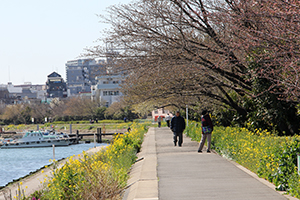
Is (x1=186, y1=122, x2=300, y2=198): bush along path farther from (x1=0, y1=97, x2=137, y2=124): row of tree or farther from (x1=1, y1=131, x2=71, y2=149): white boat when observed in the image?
(x1=0, y1=97, x2=137, y2=124): row of tree

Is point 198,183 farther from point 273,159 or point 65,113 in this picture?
point 65,113

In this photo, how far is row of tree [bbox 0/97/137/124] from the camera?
107 m

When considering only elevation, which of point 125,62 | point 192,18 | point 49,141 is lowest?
point 49,141

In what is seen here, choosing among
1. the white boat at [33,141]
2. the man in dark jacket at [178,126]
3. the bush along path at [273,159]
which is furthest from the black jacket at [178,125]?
the white boat at [33,141]

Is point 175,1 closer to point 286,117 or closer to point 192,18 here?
point 192,18

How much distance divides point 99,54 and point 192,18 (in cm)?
398

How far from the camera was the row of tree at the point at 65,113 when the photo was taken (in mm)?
106625

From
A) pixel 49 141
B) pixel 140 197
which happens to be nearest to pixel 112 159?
pixel 140 197

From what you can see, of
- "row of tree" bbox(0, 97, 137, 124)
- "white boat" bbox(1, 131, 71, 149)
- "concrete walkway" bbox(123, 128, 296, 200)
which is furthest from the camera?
"row of tree" bbox(0, 97, 137, 124)

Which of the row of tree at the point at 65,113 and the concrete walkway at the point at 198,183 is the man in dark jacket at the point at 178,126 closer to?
the concrete walkway at the point at 198,183

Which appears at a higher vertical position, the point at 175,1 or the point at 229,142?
the point at 175,1

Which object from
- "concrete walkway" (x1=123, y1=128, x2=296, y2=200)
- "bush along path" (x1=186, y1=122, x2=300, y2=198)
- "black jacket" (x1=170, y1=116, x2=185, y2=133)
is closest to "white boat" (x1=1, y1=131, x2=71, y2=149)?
"black jacket" (x1=170, y1=116, x2=185, y2=133)

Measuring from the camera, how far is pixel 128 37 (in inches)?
638

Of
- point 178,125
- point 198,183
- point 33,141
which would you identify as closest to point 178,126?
point 178,125
